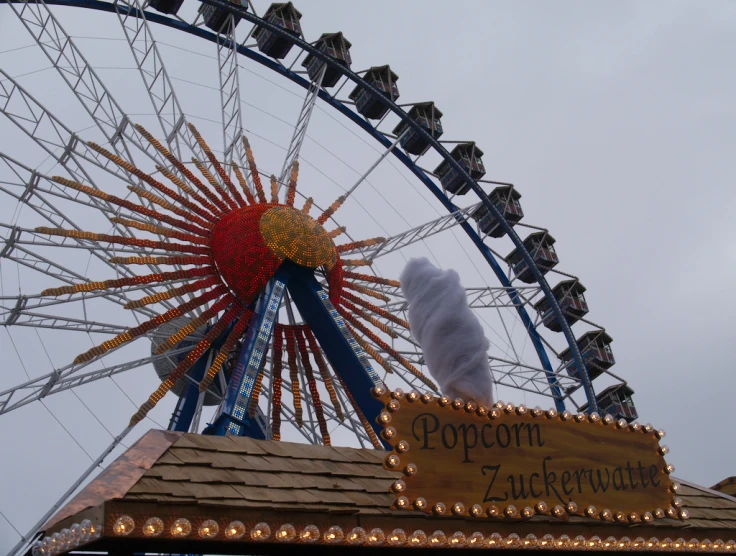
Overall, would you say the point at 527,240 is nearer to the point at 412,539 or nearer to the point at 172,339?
the point at 172,339

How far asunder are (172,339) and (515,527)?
601cm

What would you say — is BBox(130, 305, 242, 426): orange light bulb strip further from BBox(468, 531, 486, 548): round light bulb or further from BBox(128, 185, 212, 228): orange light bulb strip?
BBox(468, 531, 486, 548): round light bulb

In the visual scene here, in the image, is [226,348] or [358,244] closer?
[226,348]

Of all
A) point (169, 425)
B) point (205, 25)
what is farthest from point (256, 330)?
point (205, 25)

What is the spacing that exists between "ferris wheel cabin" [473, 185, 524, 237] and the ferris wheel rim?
0.96 feet

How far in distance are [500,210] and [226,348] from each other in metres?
8.50

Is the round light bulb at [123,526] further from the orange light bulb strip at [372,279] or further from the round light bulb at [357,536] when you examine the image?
the orange light bulb strip at [372,279]

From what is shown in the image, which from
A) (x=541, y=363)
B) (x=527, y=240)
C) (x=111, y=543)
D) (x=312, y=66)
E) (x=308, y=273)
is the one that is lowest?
(x=111, y=543)

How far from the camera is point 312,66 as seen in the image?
16156 millimetres

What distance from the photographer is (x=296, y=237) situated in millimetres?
11680

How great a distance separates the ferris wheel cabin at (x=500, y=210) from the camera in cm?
Result: 1767

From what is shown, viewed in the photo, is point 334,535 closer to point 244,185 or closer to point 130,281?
point 130,281

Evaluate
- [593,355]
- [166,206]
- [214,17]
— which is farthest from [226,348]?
[593,355]

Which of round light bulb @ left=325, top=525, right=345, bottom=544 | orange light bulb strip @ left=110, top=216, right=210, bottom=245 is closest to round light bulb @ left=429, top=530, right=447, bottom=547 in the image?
round light bulb @ left=325, top=525, right=345, bottom=544
